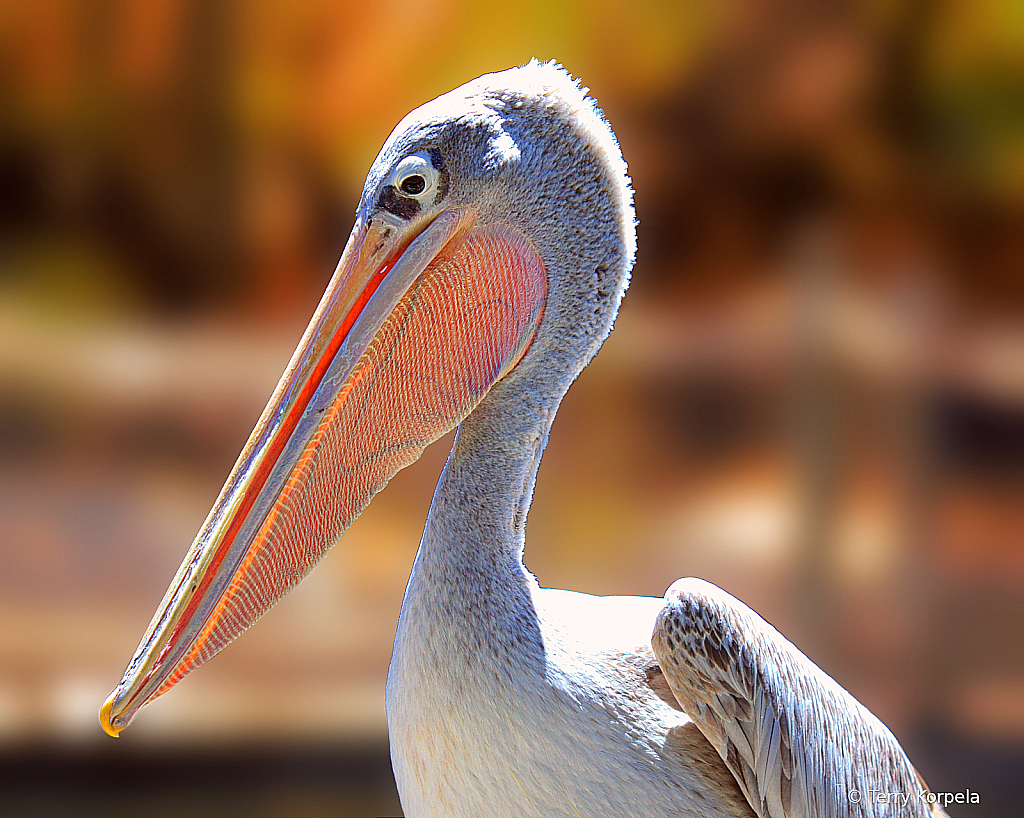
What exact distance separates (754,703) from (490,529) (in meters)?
0.36

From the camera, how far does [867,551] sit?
303cm

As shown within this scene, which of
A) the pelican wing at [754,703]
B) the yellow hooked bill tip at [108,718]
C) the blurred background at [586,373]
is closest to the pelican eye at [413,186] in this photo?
the pelican wing at [754,703]

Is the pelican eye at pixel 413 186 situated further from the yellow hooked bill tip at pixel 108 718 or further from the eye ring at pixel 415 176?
the yellow hooked bill tip at pixel 108 718

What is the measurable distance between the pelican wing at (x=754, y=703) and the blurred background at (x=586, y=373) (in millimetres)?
1817

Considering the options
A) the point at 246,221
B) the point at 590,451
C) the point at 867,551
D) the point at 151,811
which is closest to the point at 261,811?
the point at 151,811

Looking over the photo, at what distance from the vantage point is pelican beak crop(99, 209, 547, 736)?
1.14 meters

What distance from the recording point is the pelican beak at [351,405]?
44.8 inches

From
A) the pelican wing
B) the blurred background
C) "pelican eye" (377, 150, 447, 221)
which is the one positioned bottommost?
the pelican wing

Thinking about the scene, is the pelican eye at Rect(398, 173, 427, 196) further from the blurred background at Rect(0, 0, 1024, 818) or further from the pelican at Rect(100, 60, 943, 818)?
the blurred background at Rect(0, 0, 1024, 818)

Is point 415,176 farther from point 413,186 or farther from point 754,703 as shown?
point 754,703

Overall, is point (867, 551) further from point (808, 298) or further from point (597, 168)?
point (597, 168)

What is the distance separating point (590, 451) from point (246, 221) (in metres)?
1.20

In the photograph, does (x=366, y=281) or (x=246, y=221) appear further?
(x=246, y=221)

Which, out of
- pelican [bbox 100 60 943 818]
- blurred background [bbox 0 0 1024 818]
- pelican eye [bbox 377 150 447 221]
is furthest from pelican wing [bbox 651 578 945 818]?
blurred background [bbox 0 0 1024 818]
